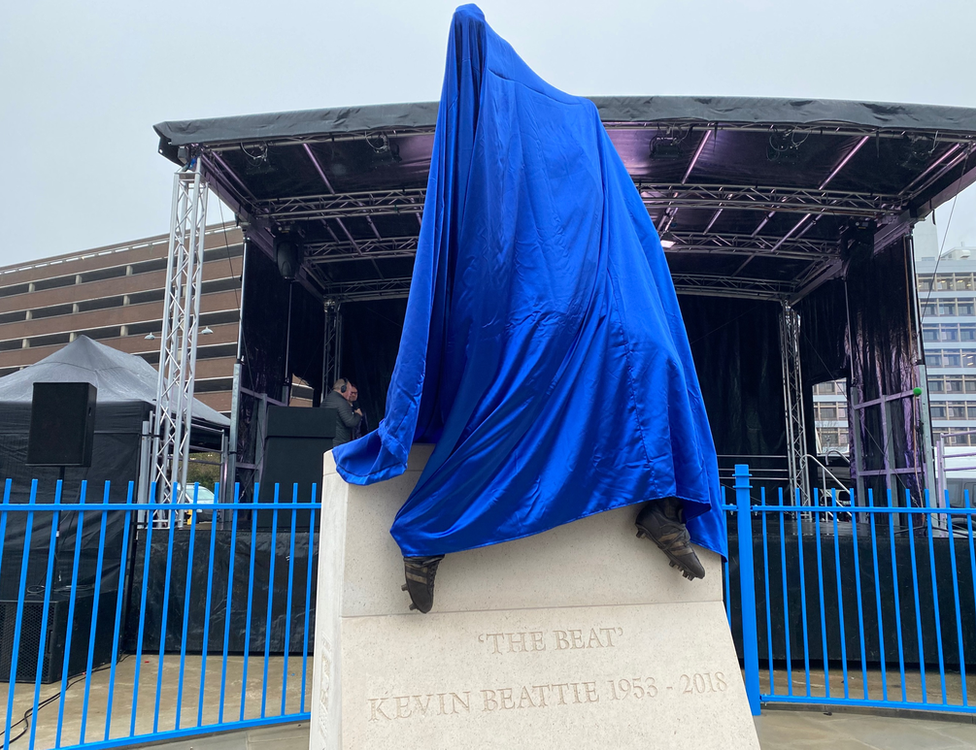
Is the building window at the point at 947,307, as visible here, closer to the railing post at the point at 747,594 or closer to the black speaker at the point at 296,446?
the black speaker at the point at 296,446

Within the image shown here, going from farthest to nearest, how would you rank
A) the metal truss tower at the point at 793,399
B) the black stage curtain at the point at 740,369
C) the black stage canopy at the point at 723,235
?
1. the black stage curtain at the point at 740,369
2. the metal truss tower at the point at 793,399
3. the black stage canopy at the point at 723,235

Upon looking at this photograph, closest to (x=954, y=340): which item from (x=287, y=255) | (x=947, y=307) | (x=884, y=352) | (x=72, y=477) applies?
(x=947, y=307)

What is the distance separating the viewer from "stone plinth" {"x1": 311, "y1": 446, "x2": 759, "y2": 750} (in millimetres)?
2158

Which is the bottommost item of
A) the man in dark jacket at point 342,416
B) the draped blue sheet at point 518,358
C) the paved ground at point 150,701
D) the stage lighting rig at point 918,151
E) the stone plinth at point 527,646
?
the paved ground at point 150,701

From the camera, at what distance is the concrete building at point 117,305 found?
189ft

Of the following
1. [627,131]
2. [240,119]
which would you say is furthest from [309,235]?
[627,131]

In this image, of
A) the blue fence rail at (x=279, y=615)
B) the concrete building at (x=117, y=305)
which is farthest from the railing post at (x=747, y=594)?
the concrete building at (x=117, y=305)

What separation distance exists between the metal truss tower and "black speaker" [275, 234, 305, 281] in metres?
8.40

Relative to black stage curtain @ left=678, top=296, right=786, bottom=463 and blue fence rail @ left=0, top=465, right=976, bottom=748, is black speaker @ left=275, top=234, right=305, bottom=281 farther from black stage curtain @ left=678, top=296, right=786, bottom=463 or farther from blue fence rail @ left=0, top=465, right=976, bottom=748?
black stage curtain @ left=678, top=296, right=786, bottom=463

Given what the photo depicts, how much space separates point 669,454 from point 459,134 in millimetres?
1267

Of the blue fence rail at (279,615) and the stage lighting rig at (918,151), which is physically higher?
the stage lighting rig at (918,151)

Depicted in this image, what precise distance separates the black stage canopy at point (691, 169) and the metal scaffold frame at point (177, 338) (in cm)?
43

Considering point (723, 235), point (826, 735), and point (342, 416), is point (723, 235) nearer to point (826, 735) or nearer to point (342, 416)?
point (342, 416)

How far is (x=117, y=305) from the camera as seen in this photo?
63125 mm
